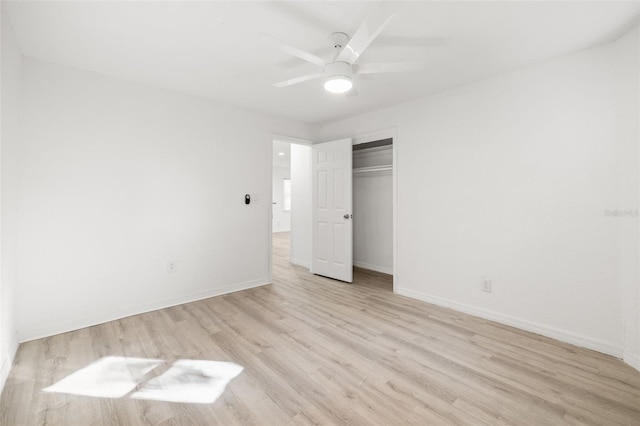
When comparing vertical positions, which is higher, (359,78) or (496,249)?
(359,78)

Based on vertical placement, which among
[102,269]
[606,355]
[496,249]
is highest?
[496,249]

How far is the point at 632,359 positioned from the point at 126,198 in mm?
4542

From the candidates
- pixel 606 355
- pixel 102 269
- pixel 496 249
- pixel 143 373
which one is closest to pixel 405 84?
pixel 496 249

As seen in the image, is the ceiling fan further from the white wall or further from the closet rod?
the closet rod

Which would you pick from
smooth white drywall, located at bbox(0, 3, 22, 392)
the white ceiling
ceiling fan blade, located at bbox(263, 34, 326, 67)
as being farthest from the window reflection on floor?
the white ceiling

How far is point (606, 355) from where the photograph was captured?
2.15 metres

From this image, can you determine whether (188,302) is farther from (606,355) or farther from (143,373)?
(606,355)

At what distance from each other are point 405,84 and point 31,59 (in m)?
3.47

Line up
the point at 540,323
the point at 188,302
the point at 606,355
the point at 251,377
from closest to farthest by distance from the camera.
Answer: the point at 251,377, the point at 606,355, the point at 540,323, the point at 188,302

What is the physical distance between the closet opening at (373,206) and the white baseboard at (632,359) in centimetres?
283

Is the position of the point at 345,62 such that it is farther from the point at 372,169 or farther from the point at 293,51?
the point at 372,169

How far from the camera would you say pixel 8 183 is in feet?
6.57

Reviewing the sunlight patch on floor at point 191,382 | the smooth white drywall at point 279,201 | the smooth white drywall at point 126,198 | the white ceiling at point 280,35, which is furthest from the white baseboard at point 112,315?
the smooth white drywall at point 279,201

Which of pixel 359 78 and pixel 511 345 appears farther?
pixel 359 78
